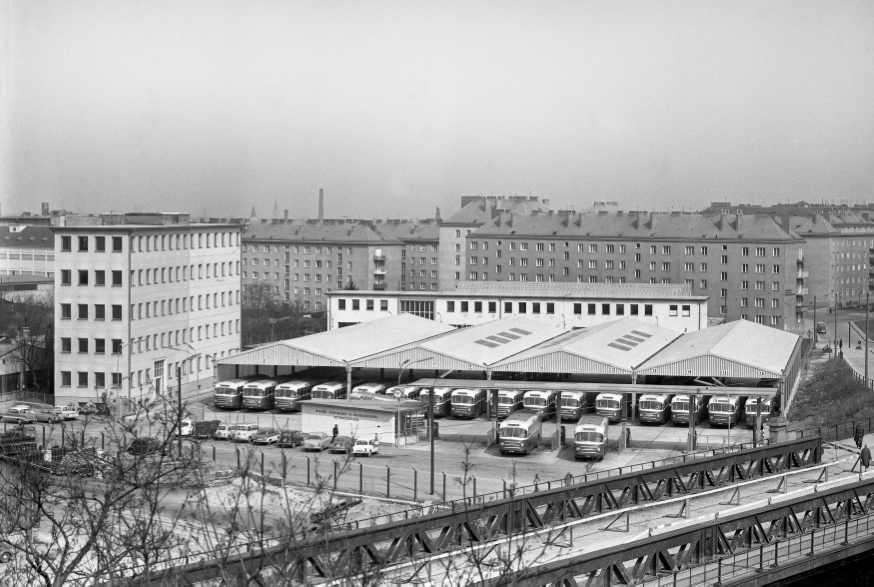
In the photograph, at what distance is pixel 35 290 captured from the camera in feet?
164

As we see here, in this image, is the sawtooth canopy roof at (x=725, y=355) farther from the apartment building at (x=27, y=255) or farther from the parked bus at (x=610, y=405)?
the apartment building at (x=27, y=255)

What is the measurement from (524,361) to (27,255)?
31.8 m

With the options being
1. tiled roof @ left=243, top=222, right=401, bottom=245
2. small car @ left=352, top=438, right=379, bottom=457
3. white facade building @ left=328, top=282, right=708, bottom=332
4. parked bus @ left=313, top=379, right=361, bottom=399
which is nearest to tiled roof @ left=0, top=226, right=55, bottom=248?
white facade building @ left=328, top=282, right=708, bottom=332

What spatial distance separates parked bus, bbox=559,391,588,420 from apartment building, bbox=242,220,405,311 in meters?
42.8

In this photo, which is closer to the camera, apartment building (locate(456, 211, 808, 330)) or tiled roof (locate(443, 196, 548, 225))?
apartment building (locate(456, 211, 808, 330))

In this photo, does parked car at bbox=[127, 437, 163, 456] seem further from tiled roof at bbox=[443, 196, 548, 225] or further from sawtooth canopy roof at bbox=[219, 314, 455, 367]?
tiled roof at bbox=[443, 196, 548, 225]

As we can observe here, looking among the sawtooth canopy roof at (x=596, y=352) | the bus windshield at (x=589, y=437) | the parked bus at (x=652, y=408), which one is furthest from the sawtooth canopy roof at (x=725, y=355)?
the bus windshield at (x=589, y=437)

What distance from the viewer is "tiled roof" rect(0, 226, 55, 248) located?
5719 centimetres

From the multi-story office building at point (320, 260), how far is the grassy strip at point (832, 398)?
35.7 meters

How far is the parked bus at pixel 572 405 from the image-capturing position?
3114cm

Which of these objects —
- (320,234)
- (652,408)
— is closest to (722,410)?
(652,408)

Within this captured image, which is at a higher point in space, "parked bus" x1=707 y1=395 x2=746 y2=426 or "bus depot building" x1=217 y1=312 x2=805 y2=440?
"bus depot building" x1=217 y1=312 x2=805 y2=440

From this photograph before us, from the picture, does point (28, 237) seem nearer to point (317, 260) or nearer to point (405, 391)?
point (317, 260)

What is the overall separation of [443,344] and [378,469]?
34.5 feet
